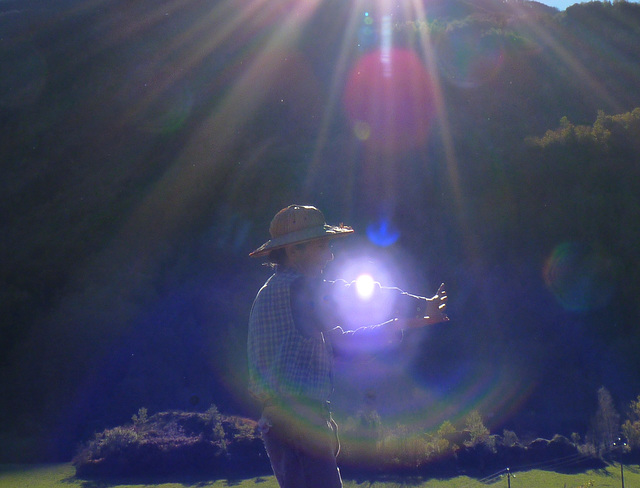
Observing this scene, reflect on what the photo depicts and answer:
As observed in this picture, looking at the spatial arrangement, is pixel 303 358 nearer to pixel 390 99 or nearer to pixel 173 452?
pixel 173 452

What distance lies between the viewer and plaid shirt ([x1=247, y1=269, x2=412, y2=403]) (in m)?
1.95

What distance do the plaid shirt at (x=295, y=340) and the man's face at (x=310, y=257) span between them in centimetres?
11

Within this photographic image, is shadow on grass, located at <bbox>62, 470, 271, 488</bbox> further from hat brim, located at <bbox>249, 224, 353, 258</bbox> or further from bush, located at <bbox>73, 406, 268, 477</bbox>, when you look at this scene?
hat brim, located at <bbox>249, 224, 353, 258</bbox>

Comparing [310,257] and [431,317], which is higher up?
[310,257]

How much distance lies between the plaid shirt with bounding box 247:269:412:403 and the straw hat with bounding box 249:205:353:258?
15cm

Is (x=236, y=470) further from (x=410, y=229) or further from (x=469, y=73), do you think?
(x=469, y=73)

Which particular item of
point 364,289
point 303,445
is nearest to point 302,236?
point 364,289

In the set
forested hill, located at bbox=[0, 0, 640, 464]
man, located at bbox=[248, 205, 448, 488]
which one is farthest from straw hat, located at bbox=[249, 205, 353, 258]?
forested hill, located at bbox=[0, 0, 640, 464]

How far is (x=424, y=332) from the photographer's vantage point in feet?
22.2

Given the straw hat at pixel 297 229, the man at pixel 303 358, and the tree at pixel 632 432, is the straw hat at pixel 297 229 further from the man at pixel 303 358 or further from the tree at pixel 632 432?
the tree at pixel 632 432

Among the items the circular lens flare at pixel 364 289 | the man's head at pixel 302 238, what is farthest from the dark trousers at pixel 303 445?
the man's head at pixel 302 238

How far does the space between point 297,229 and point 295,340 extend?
403mm

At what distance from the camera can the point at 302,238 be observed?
83.0 inches

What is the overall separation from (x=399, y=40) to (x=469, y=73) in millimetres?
1851
